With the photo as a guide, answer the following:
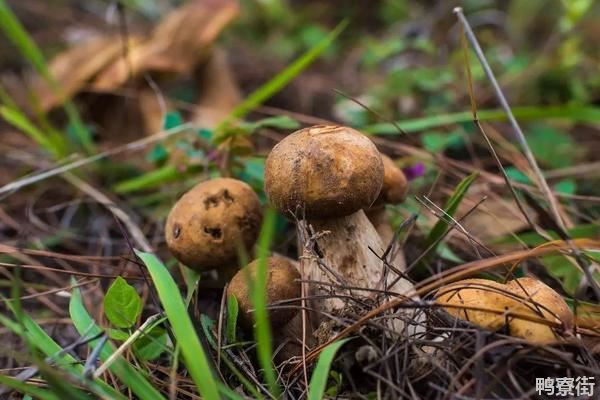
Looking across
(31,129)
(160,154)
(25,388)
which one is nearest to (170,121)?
(160,154)

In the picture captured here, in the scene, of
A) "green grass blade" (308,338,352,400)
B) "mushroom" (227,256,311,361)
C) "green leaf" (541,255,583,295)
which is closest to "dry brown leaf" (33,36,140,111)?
"mushroom" (227,256,311,361)

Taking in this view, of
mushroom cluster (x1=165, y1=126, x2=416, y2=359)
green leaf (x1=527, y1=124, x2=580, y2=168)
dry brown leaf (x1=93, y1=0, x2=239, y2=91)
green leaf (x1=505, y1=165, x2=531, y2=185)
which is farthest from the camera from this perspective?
dry brown leaf (x1=93, y1=0, x2=239, y2=91)

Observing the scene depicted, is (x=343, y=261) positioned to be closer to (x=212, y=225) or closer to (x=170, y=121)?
(x=212, y=225)

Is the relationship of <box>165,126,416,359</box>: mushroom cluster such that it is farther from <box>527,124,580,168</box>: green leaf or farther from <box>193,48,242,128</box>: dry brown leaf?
<box>193,48,242,128</box>: dry brown leaf

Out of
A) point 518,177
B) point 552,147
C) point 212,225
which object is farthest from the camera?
point 552,147

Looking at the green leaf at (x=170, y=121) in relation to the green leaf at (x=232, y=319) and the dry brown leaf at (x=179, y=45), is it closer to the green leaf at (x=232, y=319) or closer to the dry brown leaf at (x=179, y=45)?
the dry brown leaf at (x=179, y=45)
